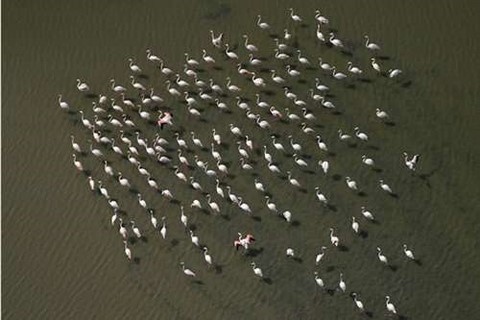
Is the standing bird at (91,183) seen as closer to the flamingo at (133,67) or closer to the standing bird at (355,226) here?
the flamingo at (133,67)

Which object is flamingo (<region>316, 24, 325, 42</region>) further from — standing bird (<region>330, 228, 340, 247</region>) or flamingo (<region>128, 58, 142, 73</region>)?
standing bird (<region>330, 228, 340, 247</region>)

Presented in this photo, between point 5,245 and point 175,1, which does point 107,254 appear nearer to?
point 5,245

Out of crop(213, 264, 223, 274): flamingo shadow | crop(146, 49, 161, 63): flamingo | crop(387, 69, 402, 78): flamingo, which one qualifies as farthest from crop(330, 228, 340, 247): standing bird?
crop(146, 49, 161, 63): flamingo

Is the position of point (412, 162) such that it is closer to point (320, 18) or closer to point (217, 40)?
point (320, 18)

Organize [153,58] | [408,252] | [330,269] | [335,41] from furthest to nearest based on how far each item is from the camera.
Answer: [153,58] < [335,41] < [330,269] < [408,252]

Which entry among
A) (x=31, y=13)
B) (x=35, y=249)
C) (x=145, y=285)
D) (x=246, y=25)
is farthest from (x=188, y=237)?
(x=31, y=13)

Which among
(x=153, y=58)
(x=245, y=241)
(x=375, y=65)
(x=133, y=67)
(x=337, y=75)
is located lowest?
(x=245, y=241)

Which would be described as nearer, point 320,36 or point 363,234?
point 363,234

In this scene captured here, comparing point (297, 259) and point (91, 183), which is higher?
point (297, 259)

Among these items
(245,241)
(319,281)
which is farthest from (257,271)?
(319,281)

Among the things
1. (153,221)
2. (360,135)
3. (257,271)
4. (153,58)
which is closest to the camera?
(257,271)
